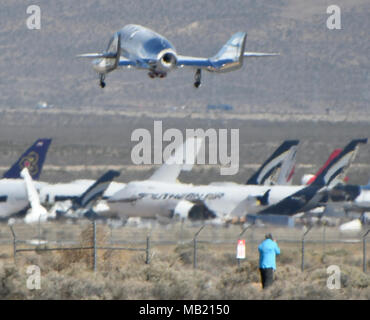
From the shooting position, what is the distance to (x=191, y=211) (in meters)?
70.3

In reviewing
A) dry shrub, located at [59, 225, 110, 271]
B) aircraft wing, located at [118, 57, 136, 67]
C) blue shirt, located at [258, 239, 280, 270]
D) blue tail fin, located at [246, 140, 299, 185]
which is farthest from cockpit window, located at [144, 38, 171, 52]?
blue tail fin, located at [246, 140, 299, 185]

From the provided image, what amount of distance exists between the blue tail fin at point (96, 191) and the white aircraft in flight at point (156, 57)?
92.3 feet

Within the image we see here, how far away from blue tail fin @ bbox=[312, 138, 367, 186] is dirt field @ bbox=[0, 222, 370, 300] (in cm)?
1740

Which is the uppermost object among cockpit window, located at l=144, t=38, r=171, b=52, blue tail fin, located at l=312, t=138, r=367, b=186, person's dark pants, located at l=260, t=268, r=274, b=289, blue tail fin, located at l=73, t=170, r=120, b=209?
blue tail fin, located at l=312, t=138, r=367, b=186

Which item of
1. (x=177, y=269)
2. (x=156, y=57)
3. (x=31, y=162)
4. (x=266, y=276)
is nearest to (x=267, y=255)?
(x=266, y=276)

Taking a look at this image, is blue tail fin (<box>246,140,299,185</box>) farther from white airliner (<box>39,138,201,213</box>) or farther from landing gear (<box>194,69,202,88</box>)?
landing gear (<box>194,69,202,88</box>)

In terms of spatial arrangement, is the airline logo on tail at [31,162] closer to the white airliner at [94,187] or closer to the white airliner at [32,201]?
the white airliner at [94,187]

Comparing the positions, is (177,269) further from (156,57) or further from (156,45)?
(156,45)

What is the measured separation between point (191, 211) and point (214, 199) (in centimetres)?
162

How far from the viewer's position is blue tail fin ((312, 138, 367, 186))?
74.3m

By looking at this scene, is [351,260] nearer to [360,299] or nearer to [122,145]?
[360,299]

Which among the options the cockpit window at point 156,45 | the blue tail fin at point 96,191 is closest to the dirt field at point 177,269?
the cockpit window at point 156,45

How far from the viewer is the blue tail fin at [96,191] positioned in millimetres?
71375
